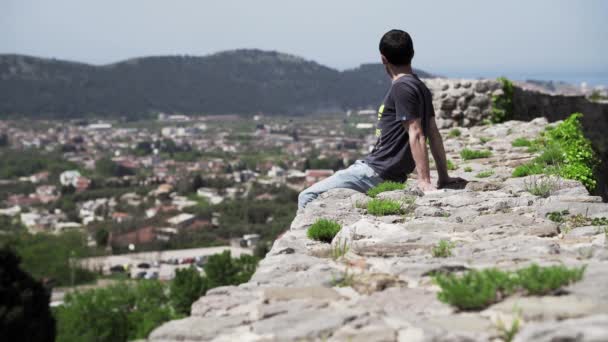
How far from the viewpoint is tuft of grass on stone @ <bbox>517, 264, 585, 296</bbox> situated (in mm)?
2469

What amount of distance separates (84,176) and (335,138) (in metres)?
44.6

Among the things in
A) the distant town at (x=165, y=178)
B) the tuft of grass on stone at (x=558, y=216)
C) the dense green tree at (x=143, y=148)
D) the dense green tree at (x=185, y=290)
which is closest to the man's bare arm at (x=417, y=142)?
the tuft of grass on stone at (x=558, y=216)

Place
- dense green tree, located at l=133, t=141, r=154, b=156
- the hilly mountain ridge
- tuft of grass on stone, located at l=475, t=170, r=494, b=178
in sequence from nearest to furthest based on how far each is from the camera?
tuft of grass on stone, located at l=475, t=170, r=494, b=178, dense green tree, located at l=133, t=141, r=154, b=156, the hilly mountain ridge

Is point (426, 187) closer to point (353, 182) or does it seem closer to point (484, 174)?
point (353, 182)

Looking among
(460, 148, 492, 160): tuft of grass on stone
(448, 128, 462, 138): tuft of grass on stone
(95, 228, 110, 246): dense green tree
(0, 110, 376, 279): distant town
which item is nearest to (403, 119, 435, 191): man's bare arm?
(460, 148, 492, 160): tuft of grass on stone

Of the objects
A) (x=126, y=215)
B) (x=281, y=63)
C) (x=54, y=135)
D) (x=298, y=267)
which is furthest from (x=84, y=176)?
(x=298, y=267)

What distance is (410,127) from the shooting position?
4734 millimetres

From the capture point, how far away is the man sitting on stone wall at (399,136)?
4730 millimetres

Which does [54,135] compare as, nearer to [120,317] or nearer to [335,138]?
[335,138]

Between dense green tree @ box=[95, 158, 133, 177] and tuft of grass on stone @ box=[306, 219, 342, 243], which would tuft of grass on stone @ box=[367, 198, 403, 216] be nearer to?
tuft of grass on stone @ box=[306, 219, 342, 243]

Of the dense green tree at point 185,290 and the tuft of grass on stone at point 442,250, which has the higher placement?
the tuft of grass on stone at point 442,250

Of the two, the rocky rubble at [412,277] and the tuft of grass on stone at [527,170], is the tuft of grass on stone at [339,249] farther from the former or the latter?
the tuft of grass on stone at [527,170]

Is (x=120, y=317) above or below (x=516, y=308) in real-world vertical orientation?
below

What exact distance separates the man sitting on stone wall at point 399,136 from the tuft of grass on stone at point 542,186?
0.55 m
